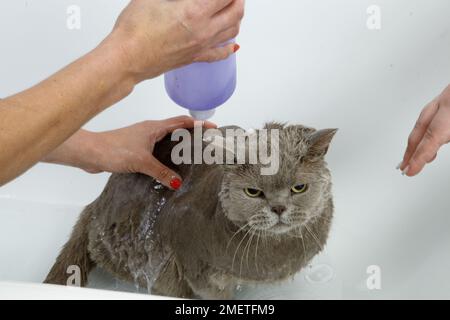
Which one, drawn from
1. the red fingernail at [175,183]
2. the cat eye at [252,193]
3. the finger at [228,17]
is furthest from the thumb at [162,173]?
the finger at [228,17]

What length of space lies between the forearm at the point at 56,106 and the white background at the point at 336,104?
0.89 metres

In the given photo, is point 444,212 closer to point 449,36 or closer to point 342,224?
point 342,224

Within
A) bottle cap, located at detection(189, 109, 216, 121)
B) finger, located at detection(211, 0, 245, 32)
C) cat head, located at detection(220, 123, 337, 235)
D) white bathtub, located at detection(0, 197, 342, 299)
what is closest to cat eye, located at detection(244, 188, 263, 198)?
cat head, located at detection(220, 123, 337, 235)

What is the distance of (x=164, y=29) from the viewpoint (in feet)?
2.89

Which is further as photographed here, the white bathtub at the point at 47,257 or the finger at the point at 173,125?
the white bathtub at the point at 47,257

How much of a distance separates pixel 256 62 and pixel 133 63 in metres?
0.96

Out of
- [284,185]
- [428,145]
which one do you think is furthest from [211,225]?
[428,145]

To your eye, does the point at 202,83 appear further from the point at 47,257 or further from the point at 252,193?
the point at 47,257

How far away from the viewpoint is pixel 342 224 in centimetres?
167

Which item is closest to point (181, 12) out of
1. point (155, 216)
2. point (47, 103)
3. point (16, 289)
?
point (47, 103)

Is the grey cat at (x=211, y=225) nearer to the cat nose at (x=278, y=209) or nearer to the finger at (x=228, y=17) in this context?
the cat nose at (x=278, y=209)

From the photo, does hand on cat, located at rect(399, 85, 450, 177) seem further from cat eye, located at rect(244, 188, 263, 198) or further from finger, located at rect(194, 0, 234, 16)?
finger, located at rect(194, 0, 234, 16)

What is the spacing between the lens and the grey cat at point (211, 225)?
3.63ft

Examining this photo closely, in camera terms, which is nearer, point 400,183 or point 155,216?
point 155,216
